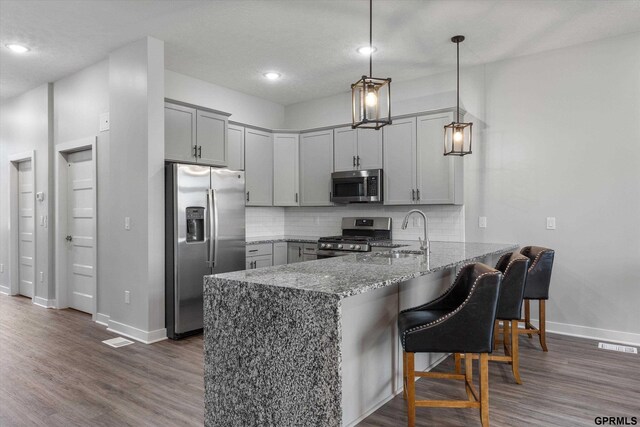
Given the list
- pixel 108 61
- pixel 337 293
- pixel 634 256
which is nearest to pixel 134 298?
pixel 108 61

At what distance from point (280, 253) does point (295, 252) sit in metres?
0.21

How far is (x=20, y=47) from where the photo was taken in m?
4.21

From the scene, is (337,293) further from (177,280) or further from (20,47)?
(20,47)

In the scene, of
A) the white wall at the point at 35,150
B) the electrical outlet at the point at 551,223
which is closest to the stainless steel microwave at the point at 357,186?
the electrical outlet at the point at 551,223

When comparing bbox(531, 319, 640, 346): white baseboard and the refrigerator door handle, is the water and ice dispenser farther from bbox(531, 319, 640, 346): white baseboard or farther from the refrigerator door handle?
bbox(531, 319, 640, 346): white baseboard

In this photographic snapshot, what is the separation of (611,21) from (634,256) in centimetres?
214

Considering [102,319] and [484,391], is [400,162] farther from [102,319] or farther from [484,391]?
[102,319]

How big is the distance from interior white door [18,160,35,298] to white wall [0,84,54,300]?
236 mm

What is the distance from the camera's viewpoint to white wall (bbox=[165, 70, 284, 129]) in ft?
16.1

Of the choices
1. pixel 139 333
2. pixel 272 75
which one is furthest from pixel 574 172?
pixel 139 333

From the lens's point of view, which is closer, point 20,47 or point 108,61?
point 20,47

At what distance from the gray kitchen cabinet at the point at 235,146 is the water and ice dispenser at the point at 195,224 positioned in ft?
3.66

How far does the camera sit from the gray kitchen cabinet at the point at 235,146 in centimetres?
524

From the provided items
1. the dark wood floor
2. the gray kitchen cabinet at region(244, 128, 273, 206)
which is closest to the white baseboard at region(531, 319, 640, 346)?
the dark wood floor
